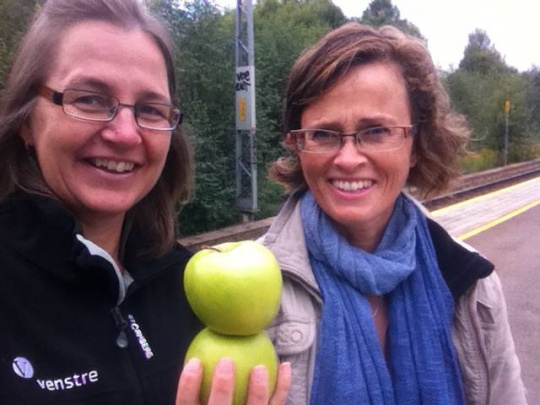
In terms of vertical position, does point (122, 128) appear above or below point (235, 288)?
above

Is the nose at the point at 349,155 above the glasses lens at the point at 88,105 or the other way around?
the other way around

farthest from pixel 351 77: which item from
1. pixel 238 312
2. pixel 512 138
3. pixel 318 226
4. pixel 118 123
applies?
pixel 512 138

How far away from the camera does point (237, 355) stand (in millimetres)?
1364

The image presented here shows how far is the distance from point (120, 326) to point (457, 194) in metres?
13.5

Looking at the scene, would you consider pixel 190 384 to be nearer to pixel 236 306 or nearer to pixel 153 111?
pixel 236 306

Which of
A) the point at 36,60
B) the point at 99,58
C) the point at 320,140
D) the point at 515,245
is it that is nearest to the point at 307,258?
the point at 320,140

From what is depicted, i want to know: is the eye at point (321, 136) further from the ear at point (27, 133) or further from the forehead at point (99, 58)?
the ear at point (27, 133)

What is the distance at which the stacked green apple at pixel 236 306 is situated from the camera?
136cm

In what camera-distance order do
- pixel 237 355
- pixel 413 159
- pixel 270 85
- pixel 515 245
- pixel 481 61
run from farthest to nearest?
pixel 481 61 < pixel 270 85 < pixel 515 245 < pixel 413 159 < pixel 237 355

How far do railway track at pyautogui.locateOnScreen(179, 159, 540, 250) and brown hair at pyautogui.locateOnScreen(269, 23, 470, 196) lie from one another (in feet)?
0.62

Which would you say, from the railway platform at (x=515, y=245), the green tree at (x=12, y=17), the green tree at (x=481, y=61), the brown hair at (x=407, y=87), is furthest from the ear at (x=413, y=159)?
the green tree at (x=481, y=61)

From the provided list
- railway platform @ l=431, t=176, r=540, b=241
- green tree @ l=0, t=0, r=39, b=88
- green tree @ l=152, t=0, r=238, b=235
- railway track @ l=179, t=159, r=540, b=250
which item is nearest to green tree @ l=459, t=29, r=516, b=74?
railway track @ l=179, t=159, r=540, b=250

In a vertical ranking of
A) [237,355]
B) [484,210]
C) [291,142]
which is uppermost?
[291,142]

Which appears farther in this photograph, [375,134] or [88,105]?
[375,134]
